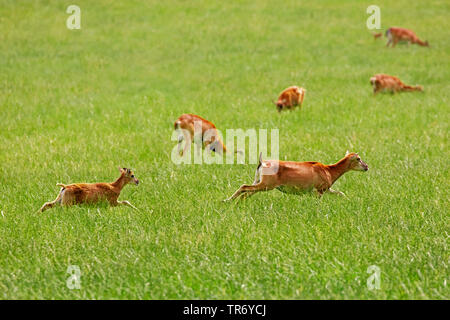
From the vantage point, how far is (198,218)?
8.45 meters

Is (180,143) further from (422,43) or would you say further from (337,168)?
(422,43)

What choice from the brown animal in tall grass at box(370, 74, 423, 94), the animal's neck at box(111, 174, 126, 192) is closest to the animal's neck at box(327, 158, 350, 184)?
the animal's neck at box(111, 174, 126, 192)

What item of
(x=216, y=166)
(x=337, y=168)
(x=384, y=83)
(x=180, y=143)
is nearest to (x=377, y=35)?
(x=384, y=83)

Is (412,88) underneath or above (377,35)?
underneath

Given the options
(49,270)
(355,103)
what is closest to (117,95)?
(355,103)

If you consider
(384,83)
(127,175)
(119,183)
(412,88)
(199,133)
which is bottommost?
(119,183)

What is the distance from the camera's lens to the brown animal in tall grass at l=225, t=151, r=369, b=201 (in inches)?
345

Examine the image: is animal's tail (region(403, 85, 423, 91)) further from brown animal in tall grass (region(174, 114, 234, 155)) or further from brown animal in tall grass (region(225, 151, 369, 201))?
brown animal in tall grass (region(225, 151, 369, 201))

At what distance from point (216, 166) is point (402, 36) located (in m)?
17.0

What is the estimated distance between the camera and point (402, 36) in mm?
26438

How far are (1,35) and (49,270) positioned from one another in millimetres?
24048

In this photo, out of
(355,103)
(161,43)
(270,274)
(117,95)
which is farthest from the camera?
A: (161,43)

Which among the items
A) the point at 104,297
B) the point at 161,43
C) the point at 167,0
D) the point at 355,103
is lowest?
the point at 104,297

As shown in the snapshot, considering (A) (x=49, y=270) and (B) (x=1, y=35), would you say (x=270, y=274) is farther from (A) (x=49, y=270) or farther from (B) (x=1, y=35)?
(B) (x=1, y=35)
